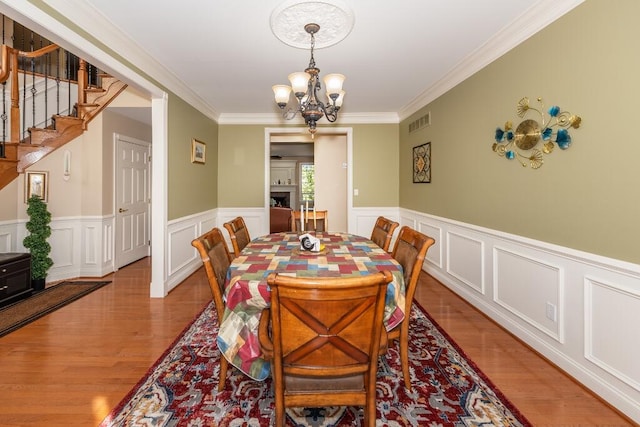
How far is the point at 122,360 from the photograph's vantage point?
2213 mm

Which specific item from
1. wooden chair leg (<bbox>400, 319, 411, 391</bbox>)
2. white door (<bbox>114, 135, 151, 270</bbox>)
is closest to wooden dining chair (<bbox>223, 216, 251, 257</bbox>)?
wooden chair leg (<bbox>400, 319, 411, 391</bbox>)

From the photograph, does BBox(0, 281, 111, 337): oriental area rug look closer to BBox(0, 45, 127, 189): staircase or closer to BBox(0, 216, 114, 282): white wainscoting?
BBox(0, 216, 114, 282): white wainscoting

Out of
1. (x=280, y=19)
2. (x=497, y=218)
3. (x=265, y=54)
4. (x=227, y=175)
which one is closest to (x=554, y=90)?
(x=497, y=218)

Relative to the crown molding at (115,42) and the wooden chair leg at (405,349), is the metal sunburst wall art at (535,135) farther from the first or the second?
the crown molding at (115,42)

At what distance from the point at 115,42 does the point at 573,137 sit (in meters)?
3.44

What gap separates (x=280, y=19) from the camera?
2.33 m

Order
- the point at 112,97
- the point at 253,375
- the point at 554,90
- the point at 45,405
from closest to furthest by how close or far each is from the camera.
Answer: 1. the point at 253,375
2. the point at 45,405
3. the point at 554,90
4. the point at 112,97

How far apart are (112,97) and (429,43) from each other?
3521mm

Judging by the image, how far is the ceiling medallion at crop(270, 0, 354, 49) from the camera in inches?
85.5

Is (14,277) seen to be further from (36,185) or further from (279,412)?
(279,412)

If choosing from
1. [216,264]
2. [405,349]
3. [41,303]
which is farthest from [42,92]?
[405,349]

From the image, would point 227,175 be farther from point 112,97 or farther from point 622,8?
point 622,8

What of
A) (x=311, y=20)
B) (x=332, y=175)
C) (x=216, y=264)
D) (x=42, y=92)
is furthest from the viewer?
(x=332, y=175)

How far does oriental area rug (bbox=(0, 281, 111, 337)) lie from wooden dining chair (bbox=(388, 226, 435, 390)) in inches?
121
